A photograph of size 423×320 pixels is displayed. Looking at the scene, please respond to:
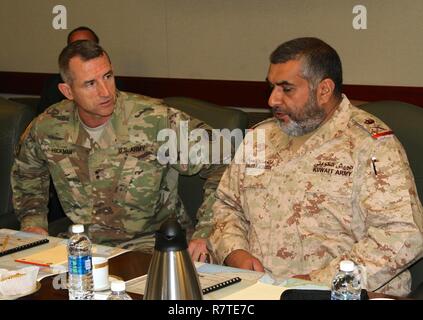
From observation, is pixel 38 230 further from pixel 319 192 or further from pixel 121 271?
pixel 319 192

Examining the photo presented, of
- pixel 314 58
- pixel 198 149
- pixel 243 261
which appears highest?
pixel 314 58

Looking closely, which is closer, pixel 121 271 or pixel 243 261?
pixel 121 271

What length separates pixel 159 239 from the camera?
5.90ft

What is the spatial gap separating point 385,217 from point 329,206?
21 cm

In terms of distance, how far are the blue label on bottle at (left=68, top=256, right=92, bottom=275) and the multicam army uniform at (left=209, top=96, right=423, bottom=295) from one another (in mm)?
748

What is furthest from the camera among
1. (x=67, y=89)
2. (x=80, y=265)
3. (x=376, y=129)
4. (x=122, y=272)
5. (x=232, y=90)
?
(x=232, y=90)

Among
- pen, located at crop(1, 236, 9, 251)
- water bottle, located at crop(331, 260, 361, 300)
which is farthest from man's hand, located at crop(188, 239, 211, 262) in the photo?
water bottle, located at crop(331, 260, 361, 300)

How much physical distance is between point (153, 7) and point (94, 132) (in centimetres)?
223

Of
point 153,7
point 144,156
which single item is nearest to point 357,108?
point 144,156

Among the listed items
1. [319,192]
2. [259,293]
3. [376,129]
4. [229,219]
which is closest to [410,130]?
[376,129]

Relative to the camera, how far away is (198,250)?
2791 millimetres

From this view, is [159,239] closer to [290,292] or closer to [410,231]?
[290,292]

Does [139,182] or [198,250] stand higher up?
[139,182]

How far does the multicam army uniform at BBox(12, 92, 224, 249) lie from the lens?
3176 mm
